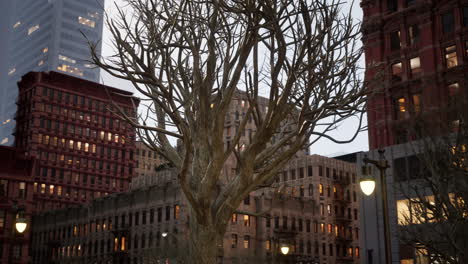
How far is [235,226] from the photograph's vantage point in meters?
65.2

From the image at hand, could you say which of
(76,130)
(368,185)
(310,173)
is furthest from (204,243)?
(76,130)

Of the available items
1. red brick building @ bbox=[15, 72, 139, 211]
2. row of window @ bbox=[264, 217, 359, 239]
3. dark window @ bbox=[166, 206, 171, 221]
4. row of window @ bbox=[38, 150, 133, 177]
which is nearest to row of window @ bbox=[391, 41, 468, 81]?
row of window @ bbox=[264, 217, 359, 239]

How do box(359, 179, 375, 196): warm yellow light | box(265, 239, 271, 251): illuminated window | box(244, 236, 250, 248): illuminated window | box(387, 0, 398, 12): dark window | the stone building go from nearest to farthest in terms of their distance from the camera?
box(359, 179, 375, 196): warm yellow light
box(387, 0, 398, 12): dark window
box(244, 236, 250, 248): illuminated window
box(265, 239, 271, 251): illuminated window
the stone building

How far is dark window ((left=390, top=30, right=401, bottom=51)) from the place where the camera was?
45906mm

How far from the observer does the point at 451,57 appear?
42031 millimetres

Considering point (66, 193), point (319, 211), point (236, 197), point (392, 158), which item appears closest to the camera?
point (236, 197)

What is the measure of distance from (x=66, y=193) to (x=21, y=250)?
132 feet

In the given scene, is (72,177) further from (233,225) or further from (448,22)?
(448,22)

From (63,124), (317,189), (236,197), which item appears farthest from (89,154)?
(236,197)

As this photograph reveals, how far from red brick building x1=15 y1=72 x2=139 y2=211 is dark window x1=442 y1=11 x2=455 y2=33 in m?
72.3

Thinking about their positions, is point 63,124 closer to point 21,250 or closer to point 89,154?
point 89,154

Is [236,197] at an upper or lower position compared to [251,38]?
lower

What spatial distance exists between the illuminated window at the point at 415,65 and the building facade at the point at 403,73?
0.27 feet

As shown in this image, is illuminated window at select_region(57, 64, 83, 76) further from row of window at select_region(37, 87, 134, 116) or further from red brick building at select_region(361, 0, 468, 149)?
red brick building at select_region(361, 0, 468, 149)
